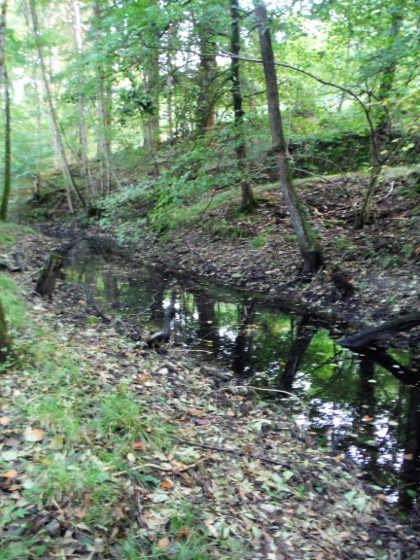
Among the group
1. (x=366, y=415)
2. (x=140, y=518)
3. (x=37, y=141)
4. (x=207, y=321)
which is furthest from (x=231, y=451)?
(x=37, y=141)

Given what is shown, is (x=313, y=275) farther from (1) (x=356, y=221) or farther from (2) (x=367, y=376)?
(2) (x=367, y=376)

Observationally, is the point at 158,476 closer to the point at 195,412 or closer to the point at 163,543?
the point at 163,543

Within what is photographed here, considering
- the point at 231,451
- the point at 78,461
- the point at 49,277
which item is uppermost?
the point at 49,277

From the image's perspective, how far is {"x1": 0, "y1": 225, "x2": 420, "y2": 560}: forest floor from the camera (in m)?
2.81

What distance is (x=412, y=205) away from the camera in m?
10.9

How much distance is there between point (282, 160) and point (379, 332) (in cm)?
471

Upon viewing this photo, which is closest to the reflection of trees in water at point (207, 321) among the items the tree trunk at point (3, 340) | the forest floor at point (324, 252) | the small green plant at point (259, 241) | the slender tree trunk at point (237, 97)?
the forest floor at point (324, 252)

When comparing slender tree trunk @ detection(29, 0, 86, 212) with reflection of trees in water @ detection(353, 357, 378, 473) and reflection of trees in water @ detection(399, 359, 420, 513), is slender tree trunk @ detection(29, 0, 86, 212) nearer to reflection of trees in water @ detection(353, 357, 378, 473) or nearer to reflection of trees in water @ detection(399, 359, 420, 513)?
reflection of trees in water @ detection(353, 357, 378, 473)

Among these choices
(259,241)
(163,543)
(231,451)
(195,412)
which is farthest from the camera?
(259,241)

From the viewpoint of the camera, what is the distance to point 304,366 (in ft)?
24.0

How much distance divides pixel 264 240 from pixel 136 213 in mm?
6832

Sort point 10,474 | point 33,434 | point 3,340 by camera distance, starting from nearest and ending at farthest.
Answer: point 10,474 < point 33,434 < point 3,340

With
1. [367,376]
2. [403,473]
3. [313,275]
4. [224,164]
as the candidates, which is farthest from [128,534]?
[224,164]

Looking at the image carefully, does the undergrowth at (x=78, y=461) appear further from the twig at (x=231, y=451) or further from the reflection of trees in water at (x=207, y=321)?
the reflection of trees in water at (x=207, y=321)
